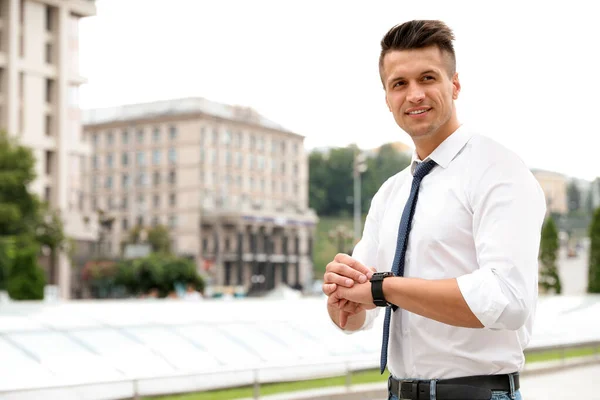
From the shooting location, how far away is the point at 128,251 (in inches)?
2409

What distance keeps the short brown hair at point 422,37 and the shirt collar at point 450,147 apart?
121 millimetres

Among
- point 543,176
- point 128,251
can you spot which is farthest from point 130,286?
point 543,176

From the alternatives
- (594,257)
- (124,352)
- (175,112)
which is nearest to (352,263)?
(124,352)

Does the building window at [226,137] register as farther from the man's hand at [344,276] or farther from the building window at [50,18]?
the man's hand at [344,276]

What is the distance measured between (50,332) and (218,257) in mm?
64887

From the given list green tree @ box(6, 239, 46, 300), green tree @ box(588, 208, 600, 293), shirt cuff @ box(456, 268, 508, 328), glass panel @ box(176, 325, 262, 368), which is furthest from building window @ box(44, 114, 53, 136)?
shirt cuff @ box(456, 268, 508, 328)

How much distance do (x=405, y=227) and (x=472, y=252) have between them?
0.46 ft

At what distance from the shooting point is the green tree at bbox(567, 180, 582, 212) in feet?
431

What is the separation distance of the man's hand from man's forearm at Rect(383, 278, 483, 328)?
0.09m

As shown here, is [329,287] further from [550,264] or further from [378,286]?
[550,264]

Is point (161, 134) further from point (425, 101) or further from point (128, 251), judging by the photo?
point (425, 101)

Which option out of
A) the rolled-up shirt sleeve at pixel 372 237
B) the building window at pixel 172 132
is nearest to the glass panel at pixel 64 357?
the rolled-up shirt sleeve at pixel 372 237

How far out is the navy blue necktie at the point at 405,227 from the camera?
1860 millimetres

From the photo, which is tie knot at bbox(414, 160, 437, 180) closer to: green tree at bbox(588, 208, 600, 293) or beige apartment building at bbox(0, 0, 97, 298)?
green tree at bbox(588, 208, 600, 293)
